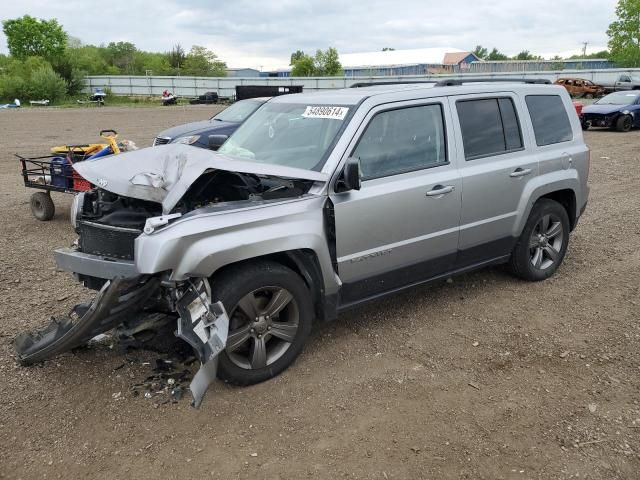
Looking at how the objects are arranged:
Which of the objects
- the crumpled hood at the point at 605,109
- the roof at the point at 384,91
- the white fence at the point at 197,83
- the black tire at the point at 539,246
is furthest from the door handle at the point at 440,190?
the white fence at the point at 197,83

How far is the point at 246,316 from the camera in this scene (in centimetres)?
351

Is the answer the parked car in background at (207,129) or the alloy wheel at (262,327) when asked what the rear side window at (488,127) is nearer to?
the alloy wheel at (262,327)

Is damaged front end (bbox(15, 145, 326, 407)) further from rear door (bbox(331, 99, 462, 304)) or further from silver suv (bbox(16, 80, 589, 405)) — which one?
rear door (bbox(331, 99, 462, 304))

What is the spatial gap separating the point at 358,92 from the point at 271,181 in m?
1.08

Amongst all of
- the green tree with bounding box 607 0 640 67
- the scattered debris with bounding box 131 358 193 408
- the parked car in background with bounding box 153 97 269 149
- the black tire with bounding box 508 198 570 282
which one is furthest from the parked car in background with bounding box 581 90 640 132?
the green tree with bounding box 607 0 640 67

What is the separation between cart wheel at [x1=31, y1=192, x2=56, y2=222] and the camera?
7883 mm

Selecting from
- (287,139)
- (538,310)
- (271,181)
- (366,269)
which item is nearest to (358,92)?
(287,139)

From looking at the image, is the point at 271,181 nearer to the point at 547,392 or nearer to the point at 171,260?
the point at 171,260

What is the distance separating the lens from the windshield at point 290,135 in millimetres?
3979

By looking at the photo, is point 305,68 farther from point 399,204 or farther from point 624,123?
point 399,204

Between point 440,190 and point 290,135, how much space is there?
1277 mm

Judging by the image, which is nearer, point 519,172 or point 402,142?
point 402,142

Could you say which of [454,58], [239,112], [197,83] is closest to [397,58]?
[454,58]

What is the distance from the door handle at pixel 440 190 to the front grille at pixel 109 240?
2191 millimetres
